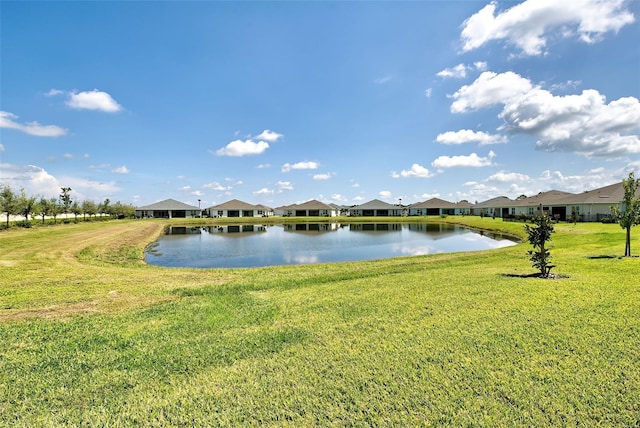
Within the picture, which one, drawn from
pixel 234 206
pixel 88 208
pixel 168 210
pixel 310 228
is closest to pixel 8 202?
pixel 88 208

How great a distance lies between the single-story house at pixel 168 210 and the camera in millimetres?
77062

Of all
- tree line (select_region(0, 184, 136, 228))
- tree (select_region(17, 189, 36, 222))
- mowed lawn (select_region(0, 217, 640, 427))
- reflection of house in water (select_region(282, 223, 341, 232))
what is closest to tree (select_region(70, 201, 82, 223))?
tree line (select_region(0, 184, 136, 228))

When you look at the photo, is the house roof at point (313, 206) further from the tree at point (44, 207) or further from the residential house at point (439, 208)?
the tree at point (44, 207)

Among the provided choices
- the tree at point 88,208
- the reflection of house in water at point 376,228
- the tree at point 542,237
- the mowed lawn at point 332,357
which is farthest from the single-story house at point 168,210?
the tree at point 542,237

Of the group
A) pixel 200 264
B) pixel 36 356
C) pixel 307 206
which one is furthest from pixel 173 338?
pixel 307 206

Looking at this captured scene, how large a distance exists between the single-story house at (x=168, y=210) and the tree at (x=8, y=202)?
136 feet

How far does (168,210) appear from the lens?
77312mm

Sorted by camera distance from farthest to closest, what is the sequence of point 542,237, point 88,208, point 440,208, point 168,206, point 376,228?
point 440,208 < point 168,206 < point 88,208 < point 376,228 < point 542,237

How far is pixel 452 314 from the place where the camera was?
232 inches

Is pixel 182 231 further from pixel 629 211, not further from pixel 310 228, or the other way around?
pixel 629 211

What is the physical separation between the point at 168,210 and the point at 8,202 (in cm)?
4322

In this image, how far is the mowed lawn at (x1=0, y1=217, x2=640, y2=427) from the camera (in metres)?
3.25

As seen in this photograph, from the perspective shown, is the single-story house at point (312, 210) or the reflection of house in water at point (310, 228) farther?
the single-story house at point (312, 210)

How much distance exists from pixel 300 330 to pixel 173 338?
6.88 ft
